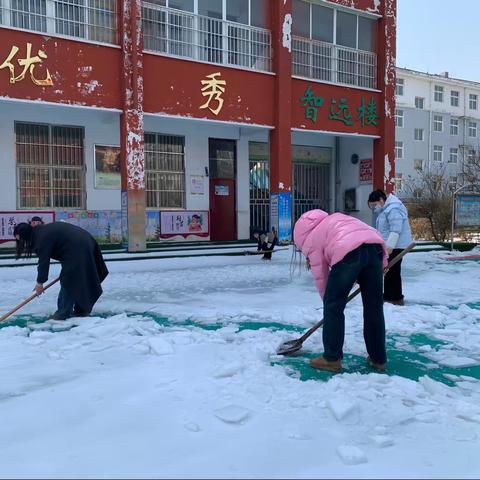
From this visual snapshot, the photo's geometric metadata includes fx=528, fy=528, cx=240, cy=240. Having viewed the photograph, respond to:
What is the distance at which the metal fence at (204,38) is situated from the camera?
12781 millimetres

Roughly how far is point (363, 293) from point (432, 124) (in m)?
38.5

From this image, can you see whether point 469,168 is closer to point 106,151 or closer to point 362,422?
point 106,151

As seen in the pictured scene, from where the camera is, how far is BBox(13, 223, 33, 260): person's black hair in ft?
18.2

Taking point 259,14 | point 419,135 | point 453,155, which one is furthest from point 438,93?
point 259,14

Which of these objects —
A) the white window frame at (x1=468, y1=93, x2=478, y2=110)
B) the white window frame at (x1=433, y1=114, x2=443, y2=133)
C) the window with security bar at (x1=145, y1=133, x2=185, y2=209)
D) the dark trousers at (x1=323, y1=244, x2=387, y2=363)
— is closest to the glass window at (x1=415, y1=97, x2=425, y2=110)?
the white window frame at (x1=433, y1=114, x2=443, y2=133)

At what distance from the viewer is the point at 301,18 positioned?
15.3 metres

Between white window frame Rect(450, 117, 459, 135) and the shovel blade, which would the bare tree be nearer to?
the shovel blade

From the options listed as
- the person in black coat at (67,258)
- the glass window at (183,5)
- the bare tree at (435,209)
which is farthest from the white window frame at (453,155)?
the person in black coat at (67,258)

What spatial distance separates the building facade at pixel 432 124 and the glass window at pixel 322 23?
2062 cm

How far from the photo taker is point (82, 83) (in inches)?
459

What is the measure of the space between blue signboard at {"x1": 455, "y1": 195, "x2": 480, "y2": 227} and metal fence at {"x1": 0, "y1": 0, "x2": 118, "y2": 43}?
996cm

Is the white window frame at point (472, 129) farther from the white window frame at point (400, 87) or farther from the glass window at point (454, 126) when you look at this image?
the white window frame at point (400, 87)

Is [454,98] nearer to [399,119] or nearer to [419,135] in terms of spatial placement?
[419,135]

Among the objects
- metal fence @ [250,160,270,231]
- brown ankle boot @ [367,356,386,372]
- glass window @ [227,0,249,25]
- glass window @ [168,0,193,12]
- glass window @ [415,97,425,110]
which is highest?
glass window @ [415,97,425,110]
